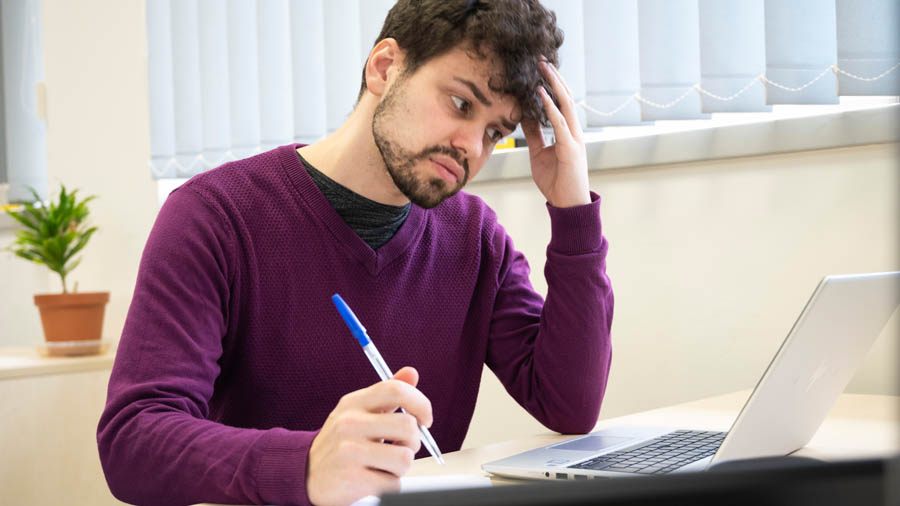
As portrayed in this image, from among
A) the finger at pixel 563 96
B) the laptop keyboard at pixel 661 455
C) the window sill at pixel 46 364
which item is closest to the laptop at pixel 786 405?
the laptop keyboard at pixel 661 455

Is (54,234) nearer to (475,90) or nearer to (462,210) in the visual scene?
(462,210)

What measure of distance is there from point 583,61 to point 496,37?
672mm

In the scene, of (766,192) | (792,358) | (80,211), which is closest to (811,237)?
(766,192)

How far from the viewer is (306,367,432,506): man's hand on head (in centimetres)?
71

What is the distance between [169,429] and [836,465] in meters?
0.74

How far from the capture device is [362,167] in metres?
1.20

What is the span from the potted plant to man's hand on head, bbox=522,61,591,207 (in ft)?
5.09

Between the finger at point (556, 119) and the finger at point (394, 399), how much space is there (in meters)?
0.56

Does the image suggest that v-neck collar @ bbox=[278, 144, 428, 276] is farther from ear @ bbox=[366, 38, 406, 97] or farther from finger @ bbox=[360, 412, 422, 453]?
finger @ bbox=[360, 412, 422, 453]

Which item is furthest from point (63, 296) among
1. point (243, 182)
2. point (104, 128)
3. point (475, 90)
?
point (475, 90)

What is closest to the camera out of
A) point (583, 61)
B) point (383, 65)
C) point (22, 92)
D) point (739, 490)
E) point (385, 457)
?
point (739, 490)

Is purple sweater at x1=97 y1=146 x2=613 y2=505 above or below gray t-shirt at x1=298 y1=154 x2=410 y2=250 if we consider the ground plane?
below

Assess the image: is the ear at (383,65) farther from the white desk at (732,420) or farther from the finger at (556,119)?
the white desk at (732,420)

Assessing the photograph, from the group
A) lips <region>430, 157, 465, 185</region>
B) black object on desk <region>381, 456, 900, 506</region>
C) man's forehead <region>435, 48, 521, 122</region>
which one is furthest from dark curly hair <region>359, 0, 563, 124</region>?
black object on desk <region>381, 456, 900, 506</region>
